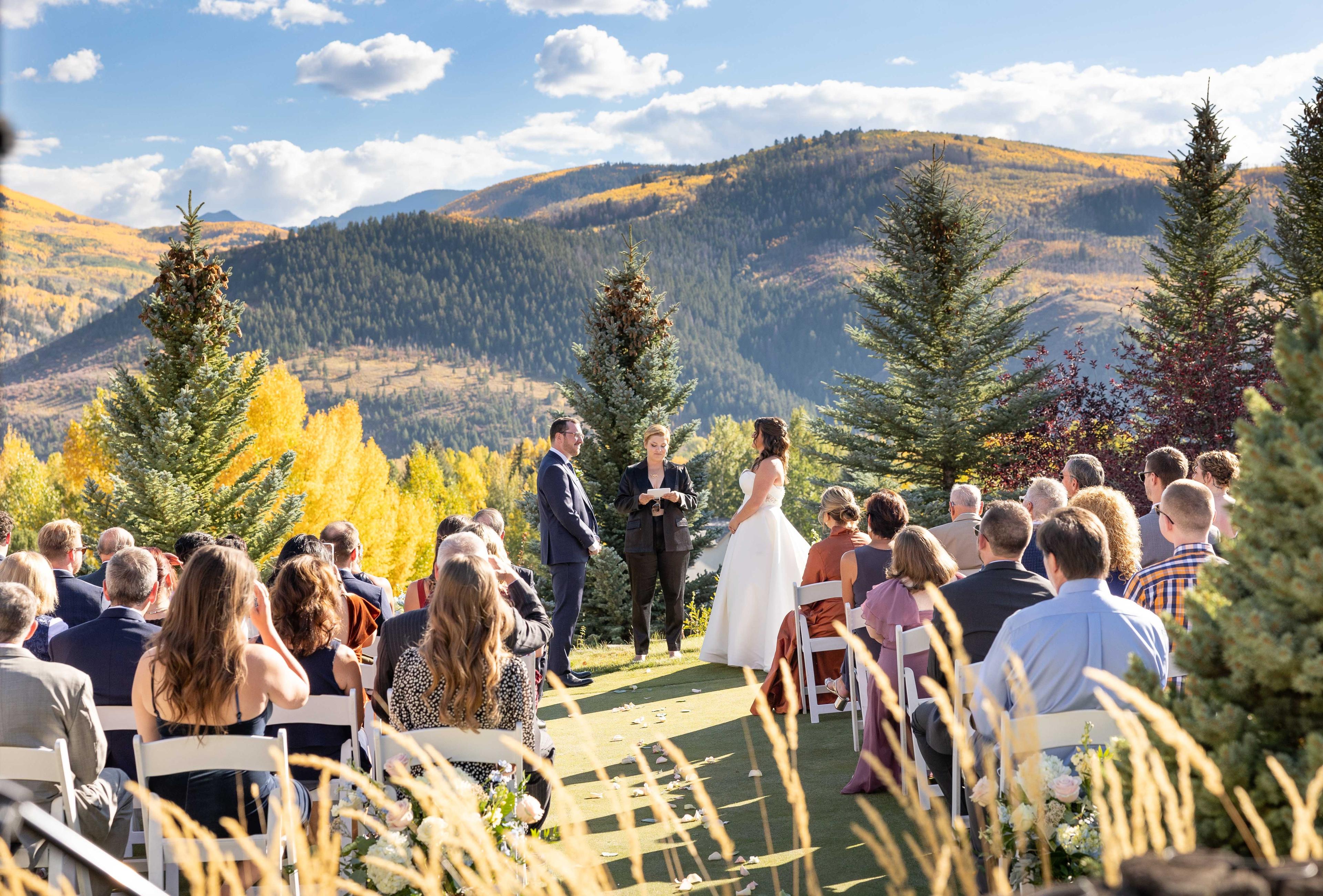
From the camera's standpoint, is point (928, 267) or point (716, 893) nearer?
point (716, 893)

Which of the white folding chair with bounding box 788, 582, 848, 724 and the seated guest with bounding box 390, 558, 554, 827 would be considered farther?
the white folding chair with bounding box 788, 582, 848, 724

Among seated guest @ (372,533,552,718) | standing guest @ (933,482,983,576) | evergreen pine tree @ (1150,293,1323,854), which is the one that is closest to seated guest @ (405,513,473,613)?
seated guest @ (372,533,552,718)

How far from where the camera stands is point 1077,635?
11.6 ft

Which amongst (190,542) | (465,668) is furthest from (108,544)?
(465,668)

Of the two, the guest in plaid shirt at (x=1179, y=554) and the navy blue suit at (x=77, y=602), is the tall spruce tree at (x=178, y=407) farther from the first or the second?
the guest in plaid shirt at (x=1179, y=554)

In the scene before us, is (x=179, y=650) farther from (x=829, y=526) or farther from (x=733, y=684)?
(x=733, y=684)

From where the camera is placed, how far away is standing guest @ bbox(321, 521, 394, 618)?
19.2 ft

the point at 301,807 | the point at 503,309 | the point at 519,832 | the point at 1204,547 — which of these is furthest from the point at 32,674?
the point at 503,309

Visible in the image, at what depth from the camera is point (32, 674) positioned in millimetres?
3641

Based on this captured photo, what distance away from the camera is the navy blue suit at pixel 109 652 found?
4.26 metres

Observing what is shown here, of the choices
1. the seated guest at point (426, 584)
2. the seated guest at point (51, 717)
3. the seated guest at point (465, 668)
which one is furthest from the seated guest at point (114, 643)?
the seated guest at point (426, 584)

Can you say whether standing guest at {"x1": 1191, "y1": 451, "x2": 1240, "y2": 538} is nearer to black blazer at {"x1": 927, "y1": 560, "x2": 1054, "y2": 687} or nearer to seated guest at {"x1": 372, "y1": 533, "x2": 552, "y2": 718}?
black blazer at {"x1": 927, "y1": 560, "x2": 1054, "y2": 687}

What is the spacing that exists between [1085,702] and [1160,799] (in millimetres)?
1677

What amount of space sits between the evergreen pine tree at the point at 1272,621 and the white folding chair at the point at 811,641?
15.4 feet
